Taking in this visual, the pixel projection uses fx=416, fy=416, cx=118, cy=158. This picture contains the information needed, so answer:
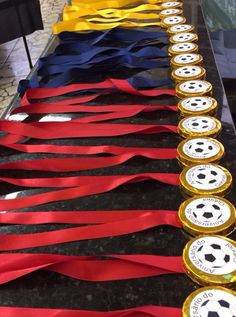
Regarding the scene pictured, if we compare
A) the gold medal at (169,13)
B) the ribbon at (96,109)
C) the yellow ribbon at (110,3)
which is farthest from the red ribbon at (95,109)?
the yellow ribbon at (110,3)

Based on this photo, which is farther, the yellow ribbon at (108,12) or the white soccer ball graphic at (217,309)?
the yellow ribbon at (108,12)

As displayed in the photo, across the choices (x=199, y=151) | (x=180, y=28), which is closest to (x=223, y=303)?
(x=199, y=151)

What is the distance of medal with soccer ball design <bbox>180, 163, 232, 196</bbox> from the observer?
1.94ft

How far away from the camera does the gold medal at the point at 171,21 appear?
3.71 ft

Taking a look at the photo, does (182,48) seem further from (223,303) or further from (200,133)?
(223,303)

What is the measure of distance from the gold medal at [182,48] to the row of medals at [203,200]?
0.11ft

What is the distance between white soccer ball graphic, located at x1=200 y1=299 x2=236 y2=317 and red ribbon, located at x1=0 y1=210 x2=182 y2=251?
14cm

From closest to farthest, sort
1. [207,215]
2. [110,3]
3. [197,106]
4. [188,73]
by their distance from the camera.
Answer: [207,215], [197,106], [188,73], [110,3]

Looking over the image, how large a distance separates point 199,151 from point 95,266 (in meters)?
0.26

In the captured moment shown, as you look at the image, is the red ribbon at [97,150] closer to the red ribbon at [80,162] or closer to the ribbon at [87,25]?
the red ribbon at [80,162]

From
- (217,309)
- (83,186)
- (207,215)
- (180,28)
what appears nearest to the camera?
(217,309)

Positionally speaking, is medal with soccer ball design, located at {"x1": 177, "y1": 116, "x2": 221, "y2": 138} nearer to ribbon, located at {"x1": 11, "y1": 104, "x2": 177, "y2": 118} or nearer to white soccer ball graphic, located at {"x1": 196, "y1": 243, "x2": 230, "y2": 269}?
ribbon, located at {"x1": 11, "y1": 104, "x2": 177, "y2": 118}

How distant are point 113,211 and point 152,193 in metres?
0.07

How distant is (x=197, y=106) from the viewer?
0.77 meters
